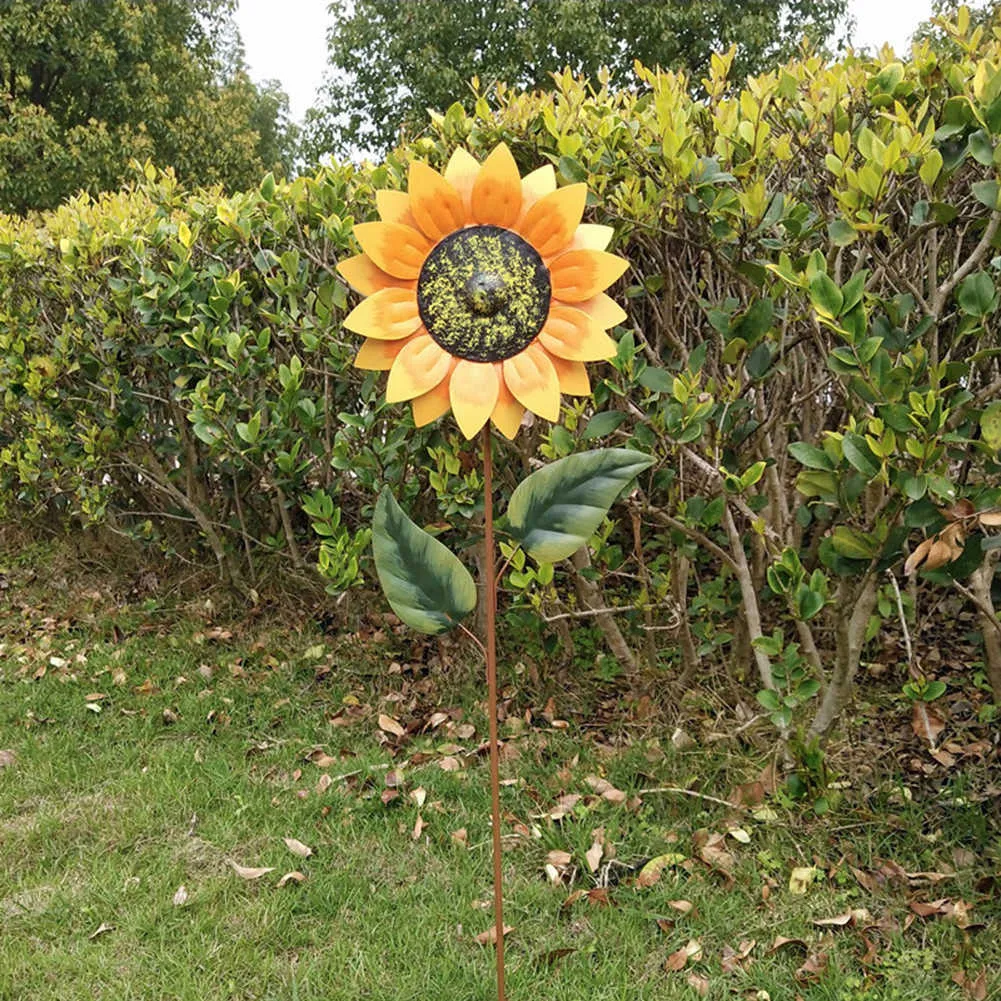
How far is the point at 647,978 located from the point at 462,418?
1.44 meters

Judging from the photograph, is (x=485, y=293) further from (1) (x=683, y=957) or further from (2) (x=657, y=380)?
(1) (x=683, y=957)

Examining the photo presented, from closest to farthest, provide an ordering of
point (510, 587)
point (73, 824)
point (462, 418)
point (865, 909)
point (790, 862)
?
point (462, 418)
point (865, 909)
point (790, 862)
point (73, 824)
point (510, 587)

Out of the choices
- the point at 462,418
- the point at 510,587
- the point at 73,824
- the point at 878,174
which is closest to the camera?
the point at 462,418

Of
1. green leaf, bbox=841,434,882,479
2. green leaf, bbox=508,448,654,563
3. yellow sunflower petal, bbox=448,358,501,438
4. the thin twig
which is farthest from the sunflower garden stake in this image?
the thin twig

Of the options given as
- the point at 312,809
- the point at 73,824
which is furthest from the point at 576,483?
the point at 73,824

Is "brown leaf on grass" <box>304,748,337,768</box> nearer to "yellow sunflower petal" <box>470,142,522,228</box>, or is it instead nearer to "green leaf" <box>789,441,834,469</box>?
"green leaf" <box>789,441,834,469</box>

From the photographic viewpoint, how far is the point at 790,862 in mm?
2316

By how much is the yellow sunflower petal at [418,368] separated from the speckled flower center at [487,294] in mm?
21

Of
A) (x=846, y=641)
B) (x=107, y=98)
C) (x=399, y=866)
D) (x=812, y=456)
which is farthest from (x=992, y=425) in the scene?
(x=107, y=98)

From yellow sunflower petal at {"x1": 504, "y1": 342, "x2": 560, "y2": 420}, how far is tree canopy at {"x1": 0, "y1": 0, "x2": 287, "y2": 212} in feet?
36.6

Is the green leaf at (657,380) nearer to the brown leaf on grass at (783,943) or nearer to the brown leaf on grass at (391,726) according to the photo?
the brown leaf on grass at (783,943)

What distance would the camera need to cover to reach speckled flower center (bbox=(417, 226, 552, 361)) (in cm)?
143

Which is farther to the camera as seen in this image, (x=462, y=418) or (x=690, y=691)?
(x=690, y=691)

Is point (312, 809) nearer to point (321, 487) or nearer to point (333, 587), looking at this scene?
point (333, 587)
